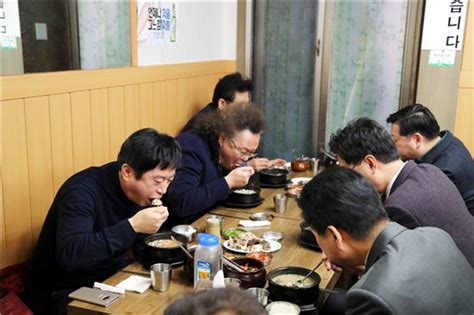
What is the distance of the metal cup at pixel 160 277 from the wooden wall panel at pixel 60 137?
1212mm

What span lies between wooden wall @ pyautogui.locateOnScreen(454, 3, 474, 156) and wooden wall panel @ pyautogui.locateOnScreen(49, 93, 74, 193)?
308cm

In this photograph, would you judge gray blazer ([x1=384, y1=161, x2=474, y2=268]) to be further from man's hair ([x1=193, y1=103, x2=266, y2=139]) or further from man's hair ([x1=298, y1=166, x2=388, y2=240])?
man's hair ([x1=193, y1=103, x2=266, y2=139])

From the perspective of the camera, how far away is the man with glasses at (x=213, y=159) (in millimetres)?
2777

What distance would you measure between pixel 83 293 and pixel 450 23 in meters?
3.54

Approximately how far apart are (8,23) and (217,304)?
237cm

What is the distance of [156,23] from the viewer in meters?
3.76

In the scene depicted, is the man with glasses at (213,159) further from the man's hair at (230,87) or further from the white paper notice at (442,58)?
the white paper notice at (442,58)

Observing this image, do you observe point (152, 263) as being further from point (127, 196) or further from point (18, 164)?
point (18, 164)

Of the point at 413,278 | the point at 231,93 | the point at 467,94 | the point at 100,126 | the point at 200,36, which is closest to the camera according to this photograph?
the point at 413,278

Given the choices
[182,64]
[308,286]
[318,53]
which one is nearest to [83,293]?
[308,286]

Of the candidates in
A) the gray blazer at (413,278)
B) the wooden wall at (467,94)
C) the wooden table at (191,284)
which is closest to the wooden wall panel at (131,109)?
the wooden table at (191,284)

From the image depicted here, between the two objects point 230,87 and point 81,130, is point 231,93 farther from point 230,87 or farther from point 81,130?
point 81,130

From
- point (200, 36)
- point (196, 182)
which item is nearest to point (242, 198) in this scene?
point (196, 182)

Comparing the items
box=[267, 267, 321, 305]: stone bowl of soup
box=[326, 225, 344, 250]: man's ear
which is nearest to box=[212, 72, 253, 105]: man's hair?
box=[267, 267, 321, 305]: stone bowl of soup
